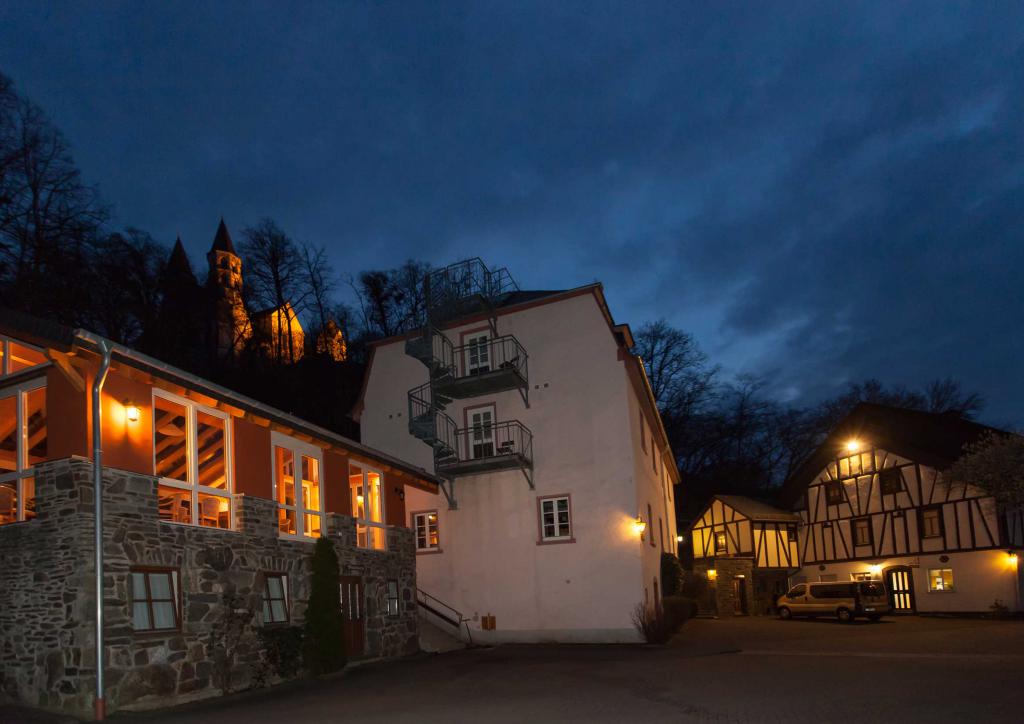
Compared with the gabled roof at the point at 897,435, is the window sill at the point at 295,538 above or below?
below

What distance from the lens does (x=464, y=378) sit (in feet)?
84.4

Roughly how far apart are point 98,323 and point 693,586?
2579 centimetres

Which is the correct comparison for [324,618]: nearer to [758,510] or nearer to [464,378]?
[464,378]

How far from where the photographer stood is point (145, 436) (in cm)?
1320

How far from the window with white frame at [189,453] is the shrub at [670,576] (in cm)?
1762

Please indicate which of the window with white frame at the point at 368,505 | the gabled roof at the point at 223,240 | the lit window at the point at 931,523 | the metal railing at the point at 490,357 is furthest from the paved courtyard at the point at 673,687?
the gabled roof at the point at 223,240

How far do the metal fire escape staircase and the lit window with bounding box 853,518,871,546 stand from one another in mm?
19750

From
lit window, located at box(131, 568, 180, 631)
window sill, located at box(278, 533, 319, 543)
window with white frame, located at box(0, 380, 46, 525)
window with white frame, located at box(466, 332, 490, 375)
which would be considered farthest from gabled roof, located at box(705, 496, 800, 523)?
window with white frame, located at box(0, 380, 46, 525)

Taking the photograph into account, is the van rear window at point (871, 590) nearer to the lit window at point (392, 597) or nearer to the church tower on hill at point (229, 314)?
the lit window at point (392, 597)

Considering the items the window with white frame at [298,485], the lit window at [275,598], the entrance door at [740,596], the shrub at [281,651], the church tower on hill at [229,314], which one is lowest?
the entrance door at [740,596]

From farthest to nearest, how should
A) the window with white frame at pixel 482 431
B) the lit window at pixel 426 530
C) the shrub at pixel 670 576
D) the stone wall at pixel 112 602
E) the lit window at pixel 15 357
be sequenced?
the shrub at pixel 670 576 < the lit window at pixel 426 530 < the window with white frame at pixel 482 431 < the lit window at pixel 15 357 < the stone wall at pixel 112 602

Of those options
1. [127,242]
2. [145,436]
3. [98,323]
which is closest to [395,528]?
[145,436]

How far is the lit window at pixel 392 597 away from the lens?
2039 centimetres

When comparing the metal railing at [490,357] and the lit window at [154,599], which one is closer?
the lit window at [154,599]
